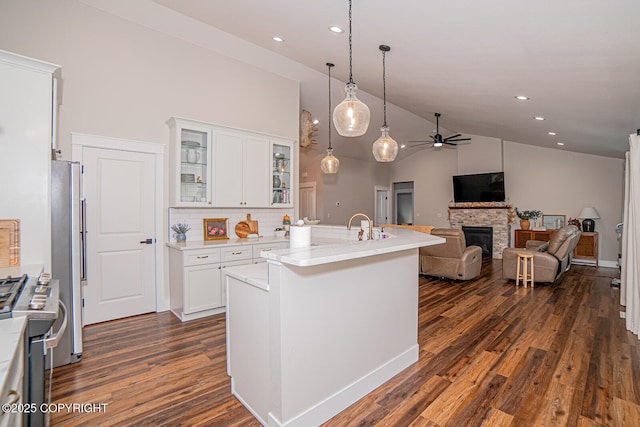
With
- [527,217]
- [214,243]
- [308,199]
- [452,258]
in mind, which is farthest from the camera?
[308,199]

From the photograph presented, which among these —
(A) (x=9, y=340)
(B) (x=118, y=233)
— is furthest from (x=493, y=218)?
(A) (x=9, y=340)

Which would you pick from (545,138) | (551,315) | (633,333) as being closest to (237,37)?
(551,315)

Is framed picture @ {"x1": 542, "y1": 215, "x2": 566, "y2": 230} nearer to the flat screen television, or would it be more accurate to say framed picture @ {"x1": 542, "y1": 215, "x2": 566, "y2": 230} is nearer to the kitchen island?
the flat screen television

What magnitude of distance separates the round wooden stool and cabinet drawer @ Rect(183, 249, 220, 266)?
5.07 m

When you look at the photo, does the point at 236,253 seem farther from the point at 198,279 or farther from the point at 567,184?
the point at 567,184

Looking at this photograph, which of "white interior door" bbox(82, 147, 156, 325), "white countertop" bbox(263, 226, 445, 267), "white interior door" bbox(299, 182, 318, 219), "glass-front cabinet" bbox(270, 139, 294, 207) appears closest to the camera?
"white countertop" bbox(263, 226, 445, 267)

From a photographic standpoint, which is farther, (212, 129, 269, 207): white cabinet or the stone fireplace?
the stone fireplace

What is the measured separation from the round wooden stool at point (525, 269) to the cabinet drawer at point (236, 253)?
4.66 meters

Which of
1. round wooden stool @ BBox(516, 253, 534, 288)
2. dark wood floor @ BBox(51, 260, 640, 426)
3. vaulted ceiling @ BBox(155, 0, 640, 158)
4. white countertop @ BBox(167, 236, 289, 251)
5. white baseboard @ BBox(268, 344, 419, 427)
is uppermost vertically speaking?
vaulted ceiling @ BBox(155, 0, 640, 158)

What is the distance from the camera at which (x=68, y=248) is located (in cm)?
263

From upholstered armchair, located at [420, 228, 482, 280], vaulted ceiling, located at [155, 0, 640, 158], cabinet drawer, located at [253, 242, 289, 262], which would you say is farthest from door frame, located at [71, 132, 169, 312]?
upholstered armchair, located at [420, 228, 482, 280]

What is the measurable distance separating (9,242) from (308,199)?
25.2 ft

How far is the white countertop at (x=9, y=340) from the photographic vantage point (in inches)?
36.1

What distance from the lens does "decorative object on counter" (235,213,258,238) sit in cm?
467
